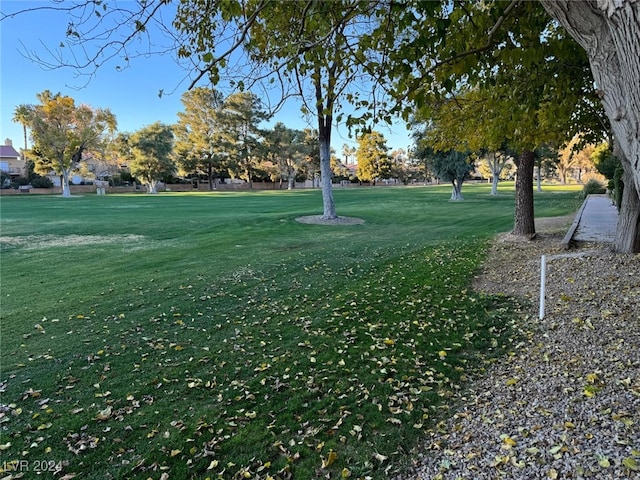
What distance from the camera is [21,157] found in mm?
63719

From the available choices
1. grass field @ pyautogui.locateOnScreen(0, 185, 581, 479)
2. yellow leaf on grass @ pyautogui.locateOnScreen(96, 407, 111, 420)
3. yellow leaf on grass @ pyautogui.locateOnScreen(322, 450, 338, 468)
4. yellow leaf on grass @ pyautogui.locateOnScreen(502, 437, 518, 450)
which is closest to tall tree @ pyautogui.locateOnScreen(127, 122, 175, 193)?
grass field @ pyautogui.locateOnScreen(0, 185, 581, 479)

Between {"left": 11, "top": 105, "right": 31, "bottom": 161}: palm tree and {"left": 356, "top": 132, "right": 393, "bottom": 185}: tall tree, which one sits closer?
{"left": 11, "top": 105, "right": 31, "bottom": 161}: palm tree

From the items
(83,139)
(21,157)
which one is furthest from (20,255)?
(21,157)

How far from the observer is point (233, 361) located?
410 cm

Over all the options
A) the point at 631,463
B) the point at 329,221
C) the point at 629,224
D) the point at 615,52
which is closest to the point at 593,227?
the point at 629,224

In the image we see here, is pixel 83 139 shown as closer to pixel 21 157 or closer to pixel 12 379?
pixel 21 157

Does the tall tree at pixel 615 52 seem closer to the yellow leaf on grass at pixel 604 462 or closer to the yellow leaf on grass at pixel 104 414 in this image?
the yellow leaf on grass at pixel 604 462

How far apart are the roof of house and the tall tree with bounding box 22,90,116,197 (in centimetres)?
2410

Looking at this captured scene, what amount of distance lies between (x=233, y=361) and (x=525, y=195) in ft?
29.9

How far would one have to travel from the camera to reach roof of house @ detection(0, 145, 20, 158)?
60.9m

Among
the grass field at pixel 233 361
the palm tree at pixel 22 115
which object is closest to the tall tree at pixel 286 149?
the palm tree at pixel 22 115

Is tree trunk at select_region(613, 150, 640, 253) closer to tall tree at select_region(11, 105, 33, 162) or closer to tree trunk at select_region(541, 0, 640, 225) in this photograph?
tree trunk at select_region(541, 0, 640, 225)

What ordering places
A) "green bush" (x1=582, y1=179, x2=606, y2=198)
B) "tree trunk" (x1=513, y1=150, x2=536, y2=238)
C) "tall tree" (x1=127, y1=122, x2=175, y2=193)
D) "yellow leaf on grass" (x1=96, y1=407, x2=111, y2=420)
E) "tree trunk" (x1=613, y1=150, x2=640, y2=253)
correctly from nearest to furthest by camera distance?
"yellow leaf on grass" (x1=96, y1=407, x2=111, y2=420) < "tree trunk" (x1=613, y1=150, x2=640, y2=253) < "tree trunk" (x1=513, y1=150, x2=536, y2=238) < "green bush" (x1=582, y1=179, x2=606, y2=198) < "tall tree" (x1=127, y1=122, x2=175, y2=193)

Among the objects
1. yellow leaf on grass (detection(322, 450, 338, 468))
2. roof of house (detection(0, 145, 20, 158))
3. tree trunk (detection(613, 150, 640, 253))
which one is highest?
roof of house (detection(0, 145, 20, 158))
